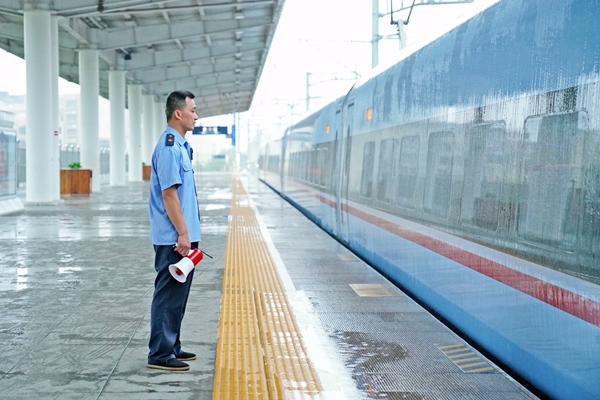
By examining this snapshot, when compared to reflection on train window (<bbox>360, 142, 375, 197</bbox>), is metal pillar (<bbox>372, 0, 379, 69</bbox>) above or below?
above

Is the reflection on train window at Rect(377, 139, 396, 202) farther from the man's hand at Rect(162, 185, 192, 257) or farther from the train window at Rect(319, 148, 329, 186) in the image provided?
the train window at Rect(319, 148, 329, 186)

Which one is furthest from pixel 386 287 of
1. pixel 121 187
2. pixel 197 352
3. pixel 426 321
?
pixel 121 187

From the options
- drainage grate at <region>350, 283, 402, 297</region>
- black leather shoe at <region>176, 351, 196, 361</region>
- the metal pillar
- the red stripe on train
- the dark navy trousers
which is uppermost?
the metal pillar

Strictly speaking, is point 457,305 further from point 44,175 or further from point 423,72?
point 44,175

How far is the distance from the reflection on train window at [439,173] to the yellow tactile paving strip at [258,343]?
5.22 feet

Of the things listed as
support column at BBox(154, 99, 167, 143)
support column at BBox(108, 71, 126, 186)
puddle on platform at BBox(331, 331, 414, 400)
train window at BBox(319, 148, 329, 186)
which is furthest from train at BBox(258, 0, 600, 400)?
support column at BBox(154, 99, 167, 143)

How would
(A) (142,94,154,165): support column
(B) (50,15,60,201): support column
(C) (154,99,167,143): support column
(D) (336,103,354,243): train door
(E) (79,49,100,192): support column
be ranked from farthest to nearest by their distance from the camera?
1. (C) (154,99,167,143): support column
2. (A) (142,94,154,165): support column
3. (E) (79,49,100,192): support column
4. (B) (50,15,60,201): support column
5. (D) (336,103,354,243): train door

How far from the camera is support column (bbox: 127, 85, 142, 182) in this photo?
40.0m

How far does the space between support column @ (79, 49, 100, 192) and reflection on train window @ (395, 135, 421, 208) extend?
71.1 ft

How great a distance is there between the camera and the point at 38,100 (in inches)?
835

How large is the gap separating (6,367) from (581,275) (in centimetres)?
355

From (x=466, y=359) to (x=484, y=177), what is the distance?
128cm

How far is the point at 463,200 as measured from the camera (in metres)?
5.99

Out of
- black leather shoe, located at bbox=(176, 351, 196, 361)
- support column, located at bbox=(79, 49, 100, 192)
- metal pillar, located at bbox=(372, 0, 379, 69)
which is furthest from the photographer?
support column, located at bbox=(79, 49, 100, 192)
